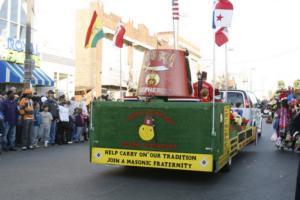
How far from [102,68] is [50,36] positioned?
31.9ft

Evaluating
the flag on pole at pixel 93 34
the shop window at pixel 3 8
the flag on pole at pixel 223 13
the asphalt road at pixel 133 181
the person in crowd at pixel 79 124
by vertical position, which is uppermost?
the shop window at pixel 3 8

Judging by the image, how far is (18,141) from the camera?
1473cm

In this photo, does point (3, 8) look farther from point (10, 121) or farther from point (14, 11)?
point (10, 121)

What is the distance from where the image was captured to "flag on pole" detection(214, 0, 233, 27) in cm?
952

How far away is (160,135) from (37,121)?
7.49m

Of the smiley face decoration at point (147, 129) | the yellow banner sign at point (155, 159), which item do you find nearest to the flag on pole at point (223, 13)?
the smiley face decoration at point (147, 129)

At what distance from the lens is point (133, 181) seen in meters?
8.55

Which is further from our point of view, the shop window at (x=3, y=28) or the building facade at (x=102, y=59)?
the building facade at (x=102, y=59)

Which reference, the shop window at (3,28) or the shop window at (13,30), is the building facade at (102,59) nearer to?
the shop window at (13,30)

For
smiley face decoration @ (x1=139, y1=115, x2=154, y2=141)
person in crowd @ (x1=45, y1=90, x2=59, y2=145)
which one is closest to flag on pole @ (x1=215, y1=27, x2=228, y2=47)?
smiley face decoration @ (x1=139, y1=115, x2=154, y2=141)

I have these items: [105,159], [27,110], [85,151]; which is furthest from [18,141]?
[105,159]

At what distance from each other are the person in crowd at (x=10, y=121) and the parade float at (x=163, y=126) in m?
5.42

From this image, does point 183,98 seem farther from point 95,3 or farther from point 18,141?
point 95,3

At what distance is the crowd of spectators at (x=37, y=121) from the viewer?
1370cm
